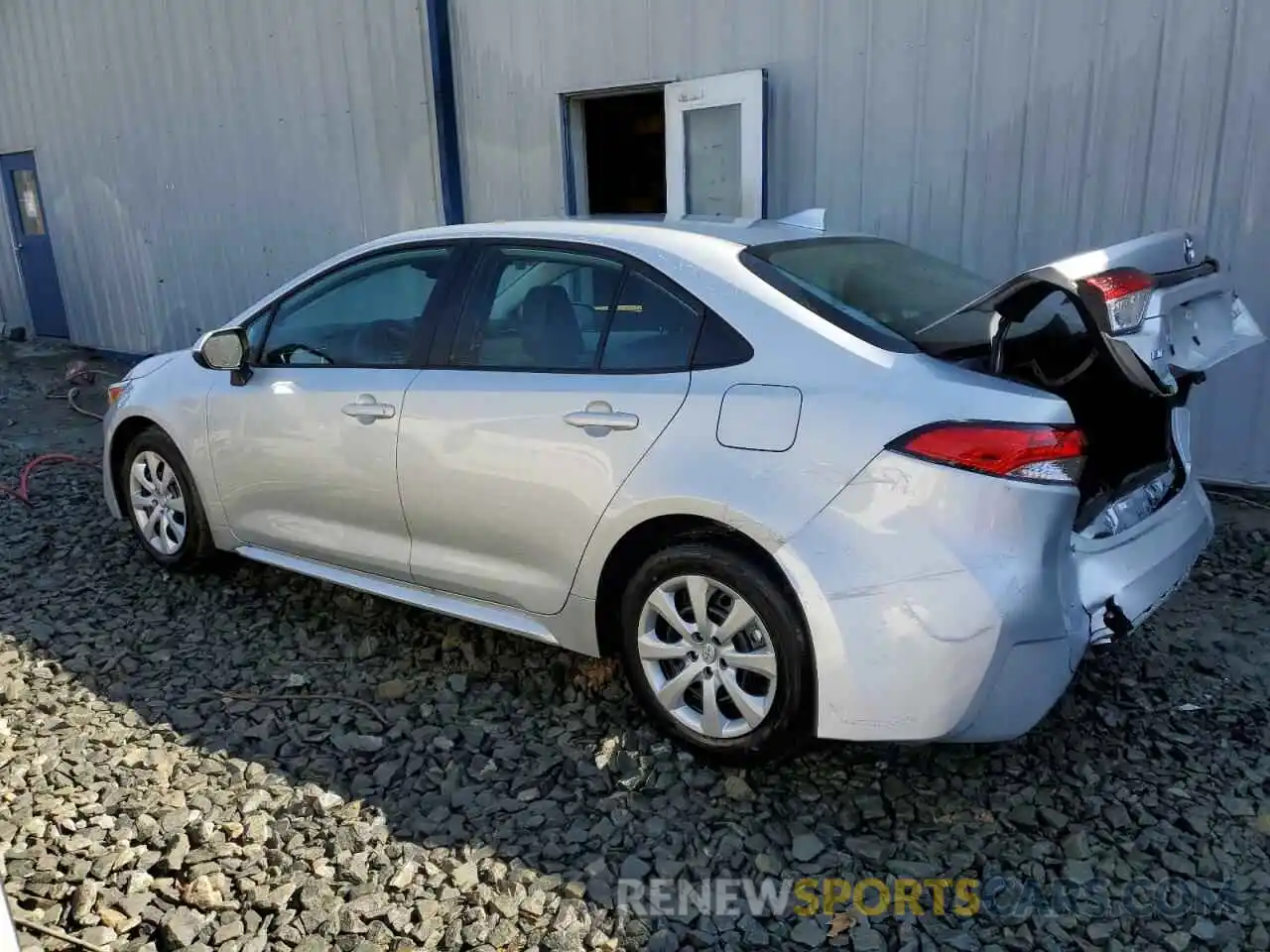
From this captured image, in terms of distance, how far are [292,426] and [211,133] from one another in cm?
687

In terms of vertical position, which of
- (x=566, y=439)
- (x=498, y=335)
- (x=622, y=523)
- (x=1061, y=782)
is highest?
(x=498, y=335)

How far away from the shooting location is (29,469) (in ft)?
19.9

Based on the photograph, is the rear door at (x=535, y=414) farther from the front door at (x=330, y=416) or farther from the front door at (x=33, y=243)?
the front door at (x=33, y=243)

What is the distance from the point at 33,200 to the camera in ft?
37.9

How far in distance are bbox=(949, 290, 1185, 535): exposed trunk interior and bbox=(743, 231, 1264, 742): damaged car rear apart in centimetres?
4

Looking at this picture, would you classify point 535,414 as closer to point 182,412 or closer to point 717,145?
point 182,412

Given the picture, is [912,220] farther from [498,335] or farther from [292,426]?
[292,426]

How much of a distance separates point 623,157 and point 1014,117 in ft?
11.6

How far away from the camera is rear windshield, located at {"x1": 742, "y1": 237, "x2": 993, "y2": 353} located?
8.84ft

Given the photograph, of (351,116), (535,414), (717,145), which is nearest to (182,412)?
(535,414)

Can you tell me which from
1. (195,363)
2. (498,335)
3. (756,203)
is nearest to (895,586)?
(498,335)

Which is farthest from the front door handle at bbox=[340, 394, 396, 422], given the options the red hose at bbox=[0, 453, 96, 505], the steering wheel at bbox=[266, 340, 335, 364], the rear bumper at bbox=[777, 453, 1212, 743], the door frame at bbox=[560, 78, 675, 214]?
the door frame at bbox=[560, 78, 675, 214]

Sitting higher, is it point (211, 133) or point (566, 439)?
point (211, 133)

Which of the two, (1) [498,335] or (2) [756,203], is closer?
(1) [498,335]
